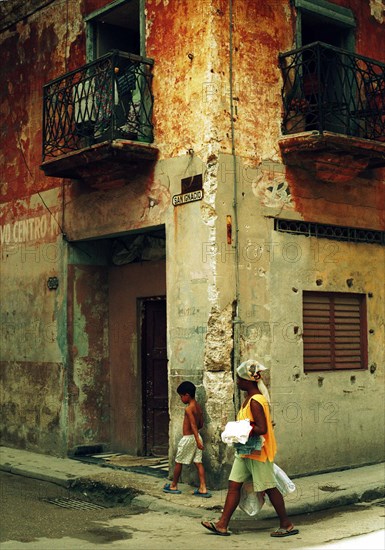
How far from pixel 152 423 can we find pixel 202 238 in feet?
11.5

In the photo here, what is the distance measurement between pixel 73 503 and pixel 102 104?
4956 millimetres

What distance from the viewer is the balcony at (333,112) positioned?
980 cm

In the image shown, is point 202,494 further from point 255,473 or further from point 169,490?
point 255,473

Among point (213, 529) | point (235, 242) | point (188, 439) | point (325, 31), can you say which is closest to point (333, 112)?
point (235, 242)

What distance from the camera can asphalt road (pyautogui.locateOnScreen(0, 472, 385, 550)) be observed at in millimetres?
7145

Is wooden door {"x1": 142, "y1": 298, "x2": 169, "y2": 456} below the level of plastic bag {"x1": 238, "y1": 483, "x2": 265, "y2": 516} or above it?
above

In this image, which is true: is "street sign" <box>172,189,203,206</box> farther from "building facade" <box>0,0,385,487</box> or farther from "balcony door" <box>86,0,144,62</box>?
"balcony door" <box>86,0,144,62</box>

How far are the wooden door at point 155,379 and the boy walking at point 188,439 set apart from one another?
2447 millimetres

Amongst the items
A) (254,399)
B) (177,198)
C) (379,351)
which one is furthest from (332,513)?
(177,198)

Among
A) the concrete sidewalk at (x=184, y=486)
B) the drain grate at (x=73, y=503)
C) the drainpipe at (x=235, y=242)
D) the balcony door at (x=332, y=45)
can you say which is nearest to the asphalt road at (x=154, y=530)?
the drain grate at (x=73, y=503)

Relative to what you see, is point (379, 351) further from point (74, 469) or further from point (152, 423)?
point (74, 469)

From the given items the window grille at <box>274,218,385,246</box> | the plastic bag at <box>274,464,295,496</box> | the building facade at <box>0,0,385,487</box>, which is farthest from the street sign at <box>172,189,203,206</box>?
the plastic bag at <box>274,464,295,496</box>

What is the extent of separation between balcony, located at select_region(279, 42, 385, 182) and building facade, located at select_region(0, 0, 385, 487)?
4 centimetres

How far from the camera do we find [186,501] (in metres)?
8.61
